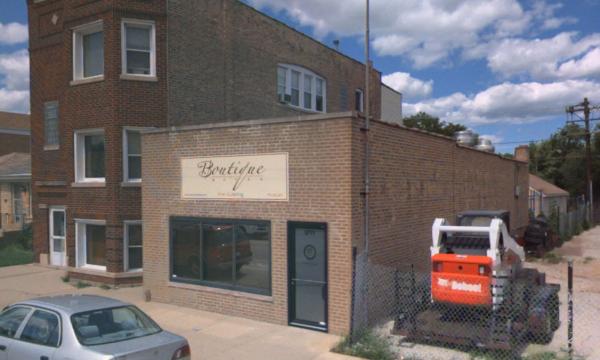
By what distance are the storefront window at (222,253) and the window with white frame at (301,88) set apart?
12.6 m

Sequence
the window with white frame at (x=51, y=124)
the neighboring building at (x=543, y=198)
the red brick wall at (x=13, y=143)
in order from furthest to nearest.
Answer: the red brick wall at (x=13, y=143), the neighboring building at (x=543, y=198), the window with white frame at (x=51, y=124)

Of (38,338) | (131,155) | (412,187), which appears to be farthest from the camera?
Result: (131,155)

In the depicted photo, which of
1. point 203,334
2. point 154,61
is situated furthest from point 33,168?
point 203,334

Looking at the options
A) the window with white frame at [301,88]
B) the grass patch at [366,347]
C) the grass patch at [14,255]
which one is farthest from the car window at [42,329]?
the window with white frame at [301,88]

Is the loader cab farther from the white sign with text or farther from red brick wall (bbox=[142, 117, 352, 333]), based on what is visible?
the white sign with text

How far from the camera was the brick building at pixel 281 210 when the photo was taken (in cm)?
1040

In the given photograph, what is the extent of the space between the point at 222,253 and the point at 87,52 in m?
9.51

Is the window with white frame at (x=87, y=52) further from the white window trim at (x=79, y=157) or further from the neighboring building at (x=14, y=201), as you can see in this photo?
the neighboring building at (x=14, y=201)

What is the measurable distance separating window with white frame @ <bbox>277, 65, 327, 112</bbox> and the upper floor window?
932 centimetres

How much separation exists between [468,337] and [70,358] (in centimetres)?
620

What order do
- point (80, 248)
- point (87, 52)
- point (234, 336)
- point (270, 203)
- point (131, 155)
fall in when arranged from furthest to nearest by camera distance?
point (87, 52), point (80, 248), point (131, 155), point (270, 203), point (234, 336)

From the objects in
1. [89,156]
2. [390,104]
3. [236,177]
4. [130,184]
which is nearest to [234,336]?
[236,177]

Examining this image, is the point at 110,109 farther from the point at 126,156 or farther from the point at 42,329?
the point at 42,329

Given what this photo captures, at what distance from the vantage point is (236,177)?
11.8 meters
